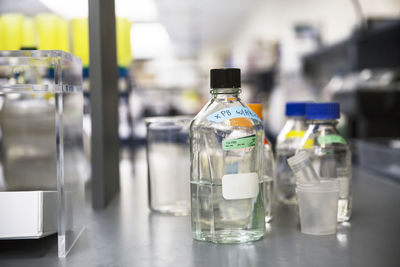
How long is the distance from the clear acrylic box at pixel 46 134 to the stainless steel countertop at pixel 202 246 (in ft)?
0.14

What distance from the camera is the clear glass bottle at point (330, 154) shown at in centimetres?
80

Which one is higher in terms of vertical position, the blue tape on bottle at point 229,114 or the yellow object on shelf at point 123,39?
the yellow object on shelf at point 123,39

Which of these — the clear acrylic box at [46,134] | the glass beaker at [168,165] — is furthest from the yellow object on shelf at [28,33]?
the glass beaker at [168,165]

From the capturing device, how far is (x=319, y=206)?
2.31 ft

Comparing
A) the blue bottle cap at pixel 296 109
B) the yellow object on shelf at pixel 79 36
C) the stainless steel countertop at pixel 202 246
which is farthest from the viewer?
the yellow object on shelf at pixel 79 36

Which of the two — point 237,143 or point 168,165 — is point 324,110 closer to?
point 237,143

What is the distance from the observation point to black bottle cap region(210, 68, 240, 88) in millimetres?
668

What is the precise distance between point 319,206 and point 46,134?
55 centimetres

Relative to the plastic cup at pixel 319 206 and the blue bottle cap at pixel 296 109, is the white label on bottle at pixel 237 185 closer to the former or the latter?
the plastic cup at pixel 319 206

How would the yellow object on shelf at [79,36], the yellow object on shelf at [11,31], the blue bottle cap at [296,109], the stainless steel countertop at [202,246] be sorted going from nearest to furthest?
the stainless steel countertop at [202,246], the blue bottle cap at [296,109], the yellow object on shelf at [11,31], the yellow object on shelf at [79,36]

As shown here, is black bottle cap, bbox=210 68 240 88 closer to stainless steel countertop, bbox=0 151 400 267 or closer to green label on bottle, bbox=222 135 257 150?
green label on bottle, bbox=222 135 257 150

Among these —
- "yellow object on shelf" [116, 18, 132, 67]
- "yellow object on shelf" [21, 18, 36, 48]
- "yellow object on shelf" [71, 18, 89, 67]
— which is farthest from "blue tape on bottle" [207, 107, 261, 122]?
"yellow object on shelf" [116, 18, 132, 67]

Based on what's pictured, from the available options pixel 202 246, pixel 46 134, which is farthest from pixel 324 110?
pixel 46 134

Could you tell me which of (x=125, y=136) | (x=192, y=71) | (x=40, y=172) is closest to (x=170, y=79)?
(x=192, y=71)
